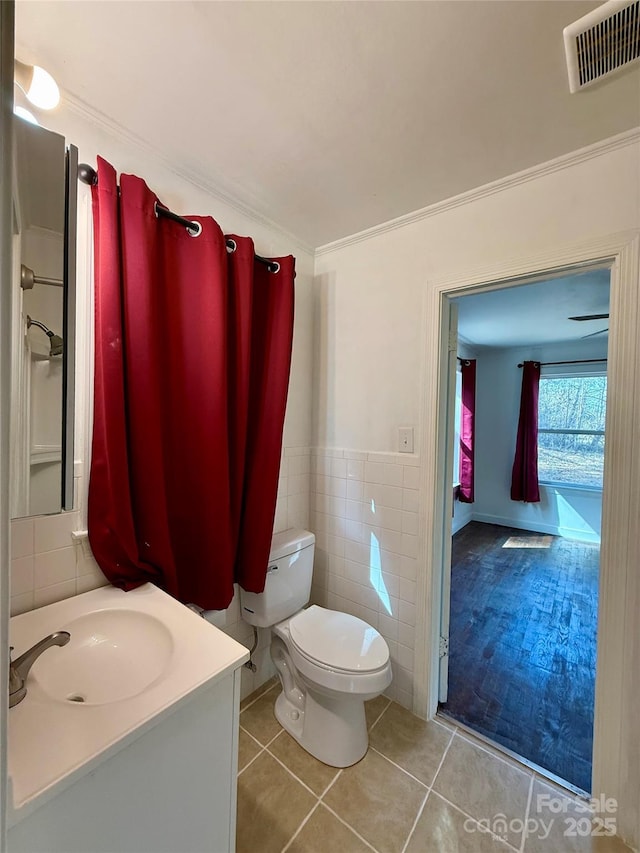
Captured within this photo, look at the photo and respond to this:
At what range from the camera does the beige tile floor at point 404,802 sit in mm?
1104

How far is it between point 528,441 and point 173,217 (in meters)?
4.41

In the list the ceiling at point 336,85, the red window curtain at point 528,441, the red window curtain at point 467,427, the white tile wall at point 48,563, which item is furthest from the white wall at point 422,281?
the red window curtain at point 528,441

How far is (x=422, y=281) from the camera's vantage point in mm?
1559

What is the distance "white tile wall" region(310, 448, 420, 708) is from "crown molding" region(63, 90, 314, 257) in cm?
120

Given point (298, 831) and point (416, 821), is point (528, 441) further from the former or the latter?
point (298, 831)

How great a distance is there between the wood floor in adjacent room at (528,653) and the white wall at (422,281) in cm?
35

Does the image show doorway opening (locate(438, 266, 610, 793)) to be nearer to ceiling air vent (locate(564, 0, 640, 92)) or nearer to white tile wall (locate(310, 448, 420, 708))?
white tile wall (locate(310, 448, 420, 708))

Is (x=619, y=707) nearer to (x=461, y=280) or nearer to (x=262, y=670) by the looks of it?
(x=262, y=670)

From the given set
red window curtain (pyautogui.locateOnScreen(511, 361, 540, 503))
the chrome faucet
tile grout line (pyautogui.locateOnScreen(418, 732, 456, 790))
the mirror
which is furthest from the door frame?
red window curtain (pyautogui.locateOnScreen(511, 361, 540, 503))

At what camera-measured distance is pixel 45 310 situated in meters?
0.81

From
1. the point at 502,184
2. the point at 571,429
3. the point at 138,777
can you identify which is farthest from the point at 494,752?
the point at 571,429

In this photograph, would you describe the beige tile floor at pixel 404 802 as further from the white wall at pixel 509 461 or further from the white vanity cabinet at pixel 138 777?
the white wall at pixel 509 461

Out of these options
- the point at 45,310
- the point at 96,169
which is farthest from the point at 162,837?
the point at 96,169

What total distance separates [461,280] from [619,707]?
1.64m
